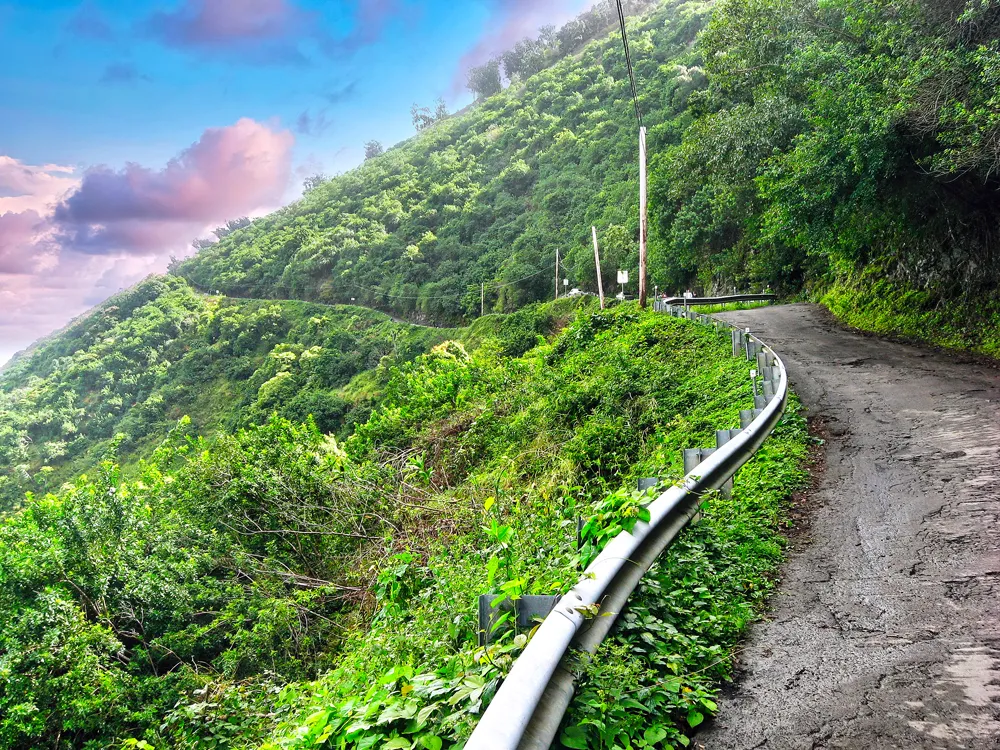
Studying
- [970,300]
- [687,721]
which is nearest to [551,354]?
[970,300]

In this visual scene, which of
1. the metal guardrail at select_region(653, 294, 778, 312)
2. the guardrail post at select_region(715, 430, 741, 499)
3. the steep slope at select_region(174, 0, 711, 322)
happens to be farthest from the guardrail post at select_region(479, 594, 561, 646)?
the steep slope at select_region(174, 0, 711, 322)

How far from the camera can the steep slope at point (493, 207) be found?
63375 millimetres

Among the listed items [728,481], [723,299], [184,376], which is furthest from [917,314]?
[184,376]

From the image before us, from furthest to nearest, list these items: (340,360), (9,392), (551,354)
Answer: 1. (9,392)
2. (340,360)
3. (551,354)

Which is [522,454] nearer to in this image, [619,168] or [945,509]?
[945,509]

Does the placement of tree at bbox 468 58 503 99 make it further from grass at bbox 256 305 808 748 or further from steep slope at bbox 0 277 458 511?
grass at bbox 256 305 808 748

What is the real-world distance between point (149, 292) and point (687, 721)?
414ft

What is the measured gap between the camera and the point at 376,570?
9.64 meters

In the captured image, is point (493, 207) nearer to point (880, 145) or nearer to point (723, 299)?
point (723, 299)

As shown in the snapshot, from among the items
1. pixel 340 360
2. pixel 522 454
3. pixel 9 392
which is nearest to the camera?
pixel 522 454

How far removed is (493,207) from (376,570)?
274 feet

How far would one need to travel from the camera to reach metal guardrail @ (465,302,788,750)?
178 cm

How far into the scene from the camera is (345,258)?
91.1 metres

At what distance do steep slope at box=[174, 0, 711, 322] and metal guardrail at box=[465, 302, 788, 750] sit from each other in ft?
146
